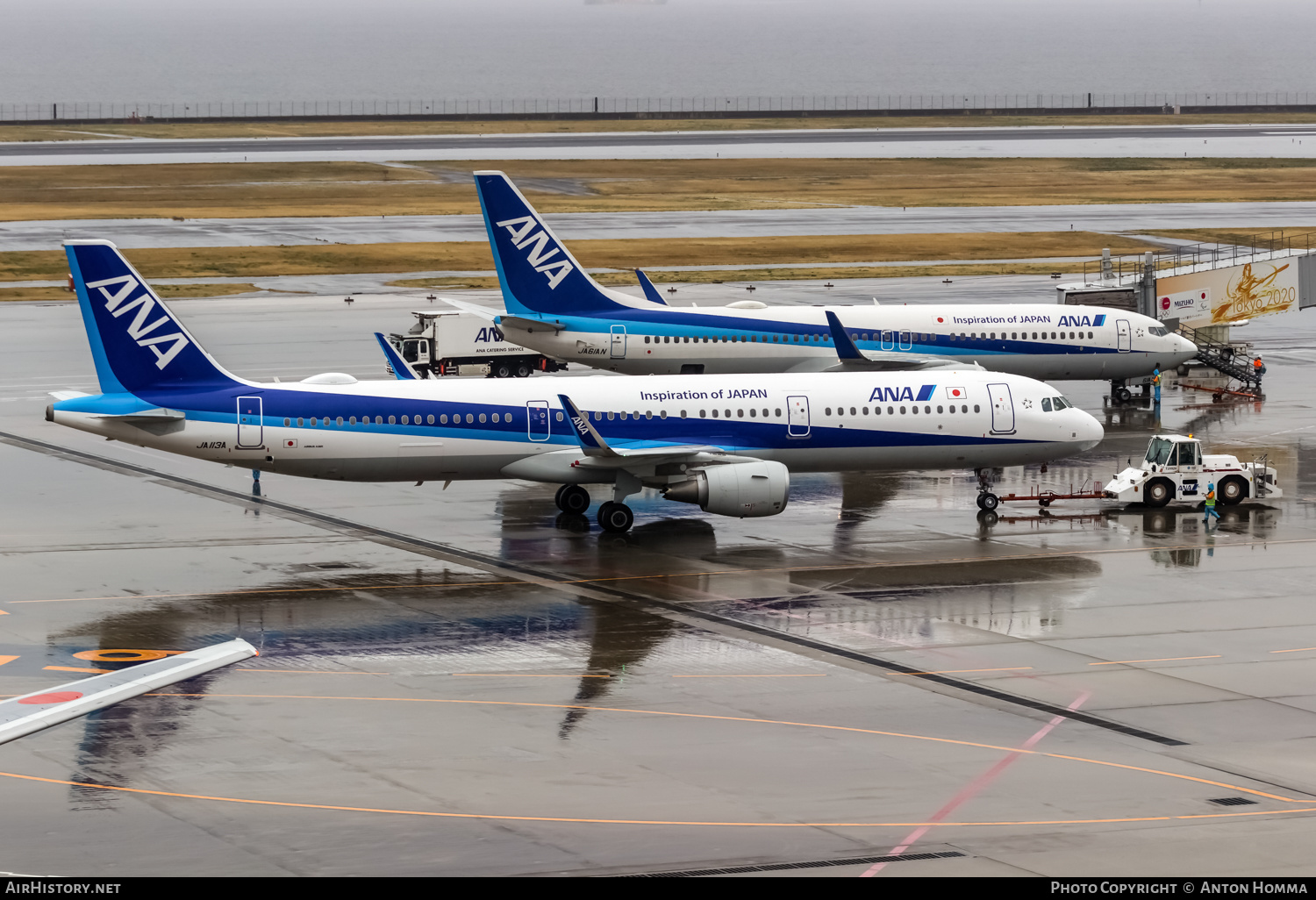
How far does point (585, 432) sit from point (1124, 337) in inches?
1331

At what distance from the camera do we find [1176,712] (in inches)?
1371

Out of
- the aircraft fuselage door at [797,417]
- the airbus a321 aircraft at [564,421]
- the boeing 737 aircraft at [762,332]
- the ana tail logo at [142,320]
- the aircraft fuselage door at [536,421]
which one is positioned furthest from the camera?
the boeing 737 aircraft at [762,332]

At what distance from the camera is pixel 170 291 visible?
371 ft

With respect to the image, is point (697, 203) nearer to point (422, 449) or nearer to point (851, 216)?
point (851, 216)

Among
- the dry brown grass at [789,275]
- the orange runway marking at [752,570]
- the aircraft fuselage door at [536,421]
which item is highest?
the dry brown grass at [789,275]

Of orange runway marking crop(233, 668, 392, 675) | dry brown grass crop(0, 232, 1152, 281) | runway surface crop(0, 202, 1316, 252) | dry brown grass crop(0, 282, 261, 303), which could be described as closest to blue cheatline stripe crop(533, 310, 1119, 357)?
orange runway marking crop(233, 668, 392, 675)

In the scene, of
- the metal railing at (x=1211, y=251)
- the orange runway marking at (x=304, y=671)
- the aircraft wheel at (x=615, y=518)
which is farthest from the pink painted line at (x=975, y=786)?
the metal railing at (x=1211, y=251)

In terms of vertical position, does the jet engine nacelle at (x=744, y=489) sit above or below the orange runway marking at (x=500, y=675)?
above

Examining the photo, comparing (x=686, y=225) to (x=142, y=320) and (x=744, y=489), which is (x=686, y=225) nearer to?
(x=744, y=489)

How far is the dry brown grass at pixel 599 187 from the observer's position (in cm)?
16150

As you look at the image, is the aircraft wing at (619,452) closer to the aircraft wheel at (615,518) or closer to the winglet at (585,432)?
the winglet at (585,432)

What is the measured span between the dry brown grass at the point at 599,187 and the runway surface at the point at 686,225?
4786 mm

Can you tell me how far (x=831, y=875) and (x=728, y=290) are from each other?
89.3 meters
